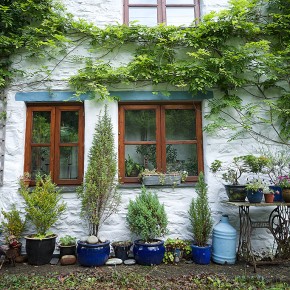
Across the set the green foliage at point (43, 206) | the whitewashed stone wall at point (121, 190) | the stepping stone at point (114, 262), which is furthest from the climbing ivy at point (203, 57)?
the stepping stone at point (114, 262)

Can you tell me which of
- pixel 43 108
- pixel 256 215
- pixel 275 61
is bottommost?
pixel 256 215

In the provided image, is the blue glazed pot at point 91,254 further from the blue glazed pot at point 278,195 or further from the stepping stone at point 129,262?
the blue glazed pot at point 278,195

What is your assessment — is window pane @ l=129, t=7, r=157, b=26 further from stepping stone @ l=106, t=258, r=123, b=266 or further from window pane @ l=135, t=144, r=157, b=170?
stepping stone @ l=106, t=258, r=123, b=266

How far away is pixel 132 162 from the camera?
469 centimetres

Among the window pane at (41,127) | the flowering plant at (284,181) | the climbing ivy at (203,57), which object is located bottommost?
the flowering plant at (284,181)

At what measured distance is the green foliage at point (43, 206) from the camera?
402 cm

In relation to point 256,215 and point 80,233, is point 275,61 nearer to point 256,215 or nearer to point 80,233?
point 256,215

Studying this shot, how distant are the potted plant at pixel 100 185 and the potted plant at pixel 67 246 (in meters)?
0.29

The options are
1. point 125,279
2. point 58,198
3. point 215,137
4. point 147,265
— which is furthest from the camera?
point 215,137

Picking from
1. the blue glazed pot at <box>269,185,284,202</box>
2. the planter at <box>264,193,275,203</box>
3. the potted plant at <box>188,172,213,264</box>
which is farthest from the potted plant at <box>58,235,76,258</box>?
the blue glazed pot at <box>269,185,284,202</box>

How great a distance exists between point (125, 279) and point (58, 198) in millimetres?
1630

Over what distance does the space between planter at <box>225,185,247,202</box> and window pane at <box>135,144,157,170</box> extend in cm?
124

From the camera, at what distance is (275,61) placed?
446 centimetres

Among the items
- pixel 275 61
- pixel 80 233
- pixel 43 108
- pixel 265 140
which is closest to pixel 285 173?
pixel 265 140
